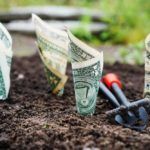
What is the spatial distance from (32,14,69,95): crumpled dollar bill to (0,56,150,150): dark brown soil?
0.40 ft

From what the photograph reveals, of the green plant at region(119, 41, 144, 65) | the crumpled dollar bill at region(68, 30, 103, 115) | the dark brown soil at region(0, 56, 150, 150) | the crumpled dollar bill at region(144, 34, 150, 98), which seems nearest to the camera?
the dark brown soil at region(0, 56, 150, 150)

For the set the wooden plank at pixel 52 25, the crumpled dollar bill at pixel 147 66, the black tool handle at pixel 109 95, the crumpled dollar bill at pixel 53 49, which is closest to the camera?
the crumpled dollar bill at pixel 147 66

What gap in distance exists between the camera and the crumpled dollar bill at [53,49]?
9.93 ft

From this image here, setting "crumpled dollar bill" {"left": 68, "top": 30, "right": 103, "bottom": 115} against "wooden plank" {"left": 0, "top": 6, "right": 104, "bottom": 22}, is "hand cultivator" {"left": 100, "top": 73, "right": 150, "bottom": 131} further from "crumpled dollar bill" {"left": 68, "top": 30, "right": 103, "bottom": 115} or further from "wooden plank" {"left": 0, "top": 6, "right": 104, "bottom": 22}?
"wooden plank" {"left": 0, "top": 6, "right": 104, "bottom": 22}

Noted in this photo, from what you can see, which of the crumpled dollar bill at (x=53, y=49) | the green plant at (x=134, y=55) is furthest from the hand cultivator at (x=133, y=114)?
the green plant at (x=134, y=55)

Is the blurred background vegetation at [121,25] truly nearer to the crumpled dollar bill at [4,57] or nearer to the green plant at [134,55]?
the green plant at [134,55]

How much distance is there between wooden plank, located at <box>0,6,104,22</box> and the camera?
6.54m

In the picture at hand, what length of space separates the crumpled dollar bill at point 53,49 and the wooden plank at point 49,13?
3475 mm

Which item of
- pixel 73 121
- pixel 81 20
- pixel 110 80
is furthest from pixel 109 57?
pixel 73 121

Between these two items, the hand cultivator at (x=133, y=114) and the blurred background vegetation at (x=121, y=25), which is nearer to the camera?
the hand cultivator at (x=133, y=114)

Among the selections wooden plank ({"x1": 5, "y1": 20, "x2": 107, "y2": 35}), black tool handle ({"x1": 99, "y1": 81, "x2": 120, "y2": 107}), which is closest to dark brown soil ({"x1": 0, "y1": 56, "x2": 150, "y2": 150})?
black tool handle ({"x1": 99, "y1": 81, "x2": 120, "y2": 107})

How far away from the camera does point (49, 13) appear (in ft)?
21.9

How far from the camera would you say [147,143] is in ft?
6.62

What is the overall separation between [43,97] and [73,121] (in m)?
0.76
